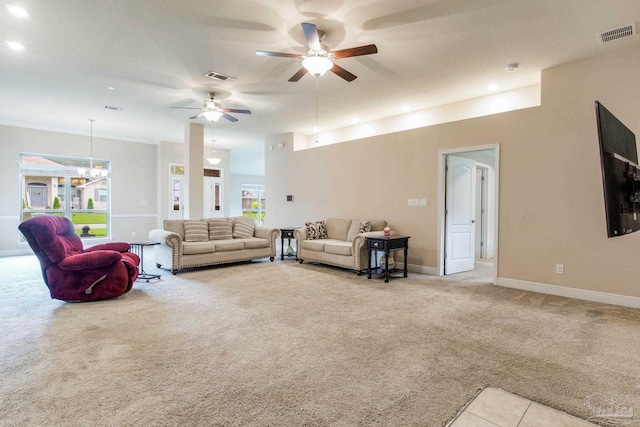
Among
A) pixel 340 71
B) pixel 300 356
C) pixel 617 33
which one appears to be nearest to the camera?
pixel 300 356

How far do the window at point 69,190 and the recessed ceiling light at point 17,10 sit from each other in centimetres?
543

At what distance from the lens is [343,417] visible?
1.73 meters

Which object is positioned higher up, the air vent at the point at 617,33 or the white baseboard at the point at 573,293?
the air vent at the point at 617,33

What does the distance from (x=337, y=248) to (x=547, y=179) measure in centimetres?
320

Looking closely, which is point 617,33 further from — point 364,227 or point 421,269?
point 364,227

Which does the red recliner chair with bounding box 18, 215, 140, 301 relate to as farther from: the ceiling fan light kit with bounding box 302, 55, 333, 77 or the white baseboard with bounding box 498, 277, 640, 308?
the white baseboard with bounding box 498, 277, 640, 308

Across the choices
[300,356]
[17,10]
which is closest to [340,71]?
[300,356]

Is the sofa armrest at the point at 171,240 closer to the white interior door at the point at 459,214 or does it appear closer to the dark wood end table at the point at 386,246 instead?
the dark wood end table at the point at 386,246

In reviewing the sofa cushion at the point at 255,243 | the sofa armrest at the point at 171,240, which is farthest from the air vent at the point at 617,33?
the sofa armrest at the point at 171,240

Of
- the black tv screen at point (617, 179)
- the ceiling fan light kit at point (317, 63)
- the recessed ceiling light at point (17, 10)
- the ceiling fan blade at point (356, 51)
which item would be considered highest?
the recessed ceiling light at point (17, 10)

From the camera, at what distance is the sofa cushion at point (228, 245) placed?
19.3ft

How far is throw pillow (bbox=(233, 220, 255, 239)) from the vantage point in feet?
21.9

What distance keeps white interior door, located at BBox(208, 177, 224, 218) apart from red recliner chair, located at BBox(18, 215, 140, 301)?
5.96 meters

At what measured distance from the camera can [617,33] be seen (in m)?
3.34
